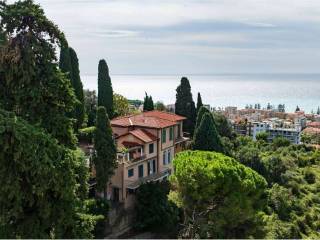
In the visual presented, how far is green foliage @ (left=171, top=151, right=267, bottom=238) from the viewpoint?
18219mm

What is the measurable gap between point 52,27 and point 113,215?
465 inches

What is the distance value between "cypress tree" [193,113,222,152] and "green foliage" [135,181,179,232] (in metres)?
6.40

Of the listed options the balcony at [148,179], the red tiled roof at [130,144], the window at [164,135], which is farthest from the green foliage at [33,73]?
the window at [164,135]

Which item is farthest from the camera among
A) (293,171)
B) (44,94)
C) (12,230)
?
(293,171)

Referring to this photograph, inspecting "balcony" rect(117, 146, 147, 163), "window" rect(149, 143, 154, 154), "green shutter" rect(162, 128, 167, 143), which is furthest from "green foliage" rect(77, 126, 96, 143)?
"balcony" rect(117, 146, 147, 163)

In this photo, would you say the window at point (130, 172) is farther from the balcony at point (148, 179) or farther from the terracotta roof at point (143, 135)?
the terracotta roof at point (143, 135)

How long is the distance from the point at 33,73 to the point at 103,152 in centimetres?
1026

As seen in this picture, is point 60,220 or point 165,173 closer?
point 60,220

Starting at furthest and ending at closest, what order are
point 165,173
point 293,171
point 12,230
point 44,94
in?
1. point 293,171
2. point 165,173
3. point 44,94
4. point 12,230

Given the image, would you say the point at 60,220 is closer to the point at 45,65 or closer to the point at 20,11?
the point at 45,65

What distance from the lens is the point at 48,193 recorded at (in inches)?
365

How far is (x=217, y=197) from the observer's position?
18.7m

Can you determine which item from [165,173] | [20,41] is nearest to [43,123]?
[20,41]

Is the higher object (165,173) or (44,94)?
(44,94)
